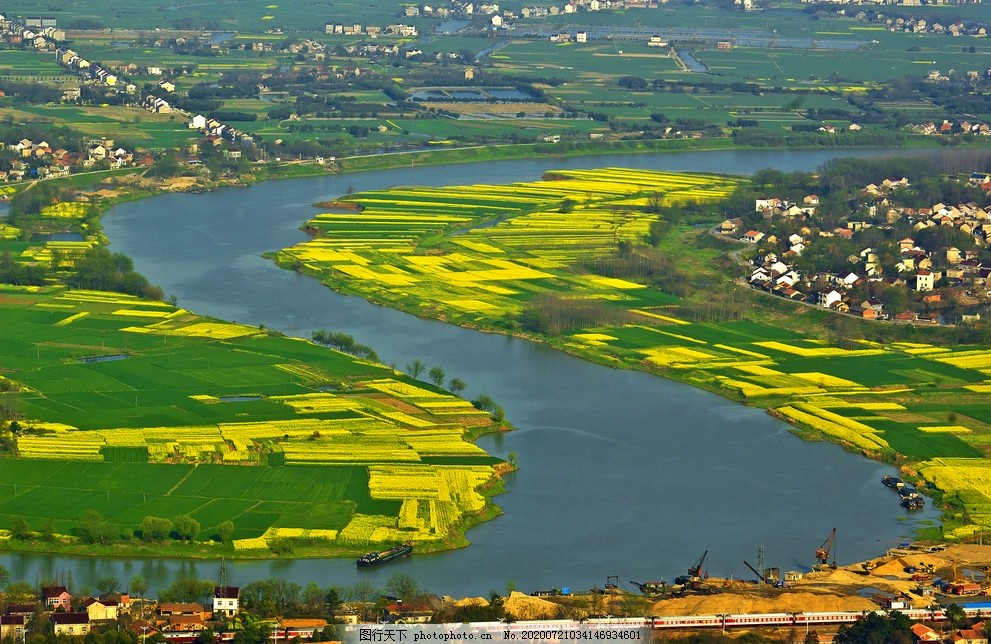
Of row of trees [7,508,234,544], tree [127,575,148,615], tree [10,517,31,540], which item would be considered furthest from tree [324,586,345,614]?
tree [10,517,31,540]

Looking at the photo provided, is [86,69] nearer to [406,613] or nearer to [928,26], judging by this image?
[928,26]

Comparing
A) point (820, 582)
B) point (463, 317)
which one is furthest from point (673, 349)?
point (820, 582)

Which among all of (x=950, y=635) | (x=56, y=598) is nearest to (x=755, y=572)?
(x=950, y=635)

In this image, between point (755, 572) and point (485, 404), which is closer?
point (755, 572)

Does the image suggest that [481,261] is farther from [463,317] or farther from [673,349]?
[673,349]

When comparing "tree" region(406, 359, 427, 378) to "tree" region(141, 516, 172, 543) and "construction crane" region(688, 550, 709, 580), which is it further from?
"construction crane" region(688, 550, 709, 580)
